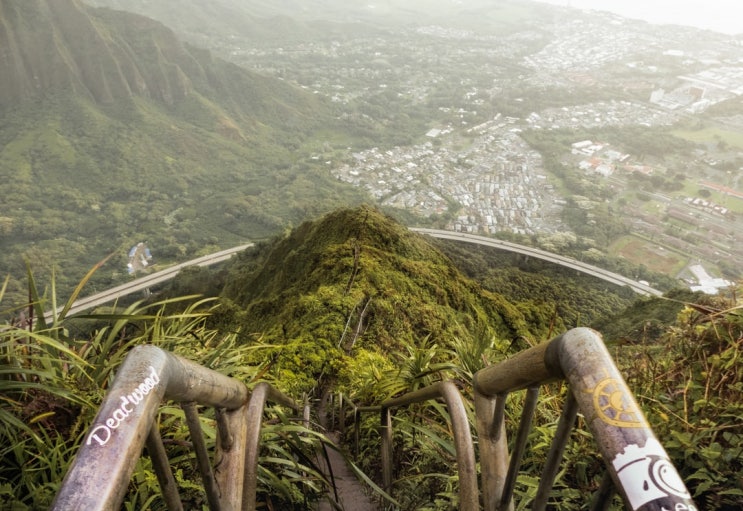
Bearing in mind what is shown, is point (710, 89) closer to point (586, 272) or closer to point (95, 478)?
point (586, 272)

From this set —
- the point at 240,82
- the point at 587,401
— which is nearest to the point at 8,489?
the point at 587,401

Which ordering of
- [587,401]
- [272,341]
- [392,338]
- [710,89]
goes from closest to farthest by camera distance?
[587,401] → [272,341] → [392,338] → [710,89]

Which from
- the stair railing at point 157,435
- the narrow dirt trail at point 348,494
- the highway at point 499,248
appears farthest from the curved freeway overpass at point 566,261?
the stair railing at point 157,435

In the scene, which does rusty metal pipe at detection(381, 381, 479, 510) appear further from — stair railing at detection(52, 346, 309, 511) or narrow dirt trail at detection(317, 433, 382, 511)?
narrow dirt trail at detection(317, 433, 382, 511)

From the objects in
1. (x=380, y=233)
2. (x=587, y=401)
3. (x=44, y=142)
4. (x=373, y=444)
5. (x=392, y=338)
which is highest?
(x=587, y=401)

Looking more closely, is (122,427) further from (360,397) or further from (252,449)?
(360,397)

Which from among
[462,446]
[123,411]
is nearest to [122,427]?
[123,411]

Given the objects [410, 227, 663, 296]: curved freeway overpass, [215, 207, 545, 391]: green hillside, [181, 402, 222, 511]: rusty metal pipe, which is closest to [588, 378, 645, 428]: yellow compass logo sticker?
[181, 402, 222, 511]: rusty metal pipe

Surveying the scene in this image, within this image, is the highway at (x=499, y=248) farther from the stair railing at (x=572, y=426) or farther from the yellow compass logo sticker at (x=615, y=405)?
the yellow compass logo sticker at (x=615, y=405)
